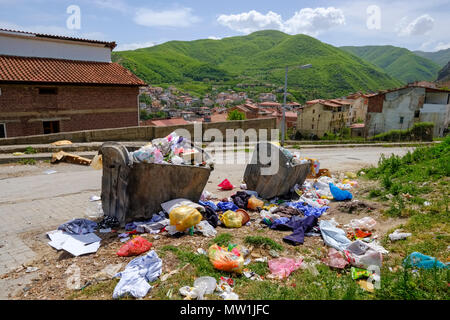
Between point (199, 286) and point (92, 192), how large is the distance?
501 centimetres

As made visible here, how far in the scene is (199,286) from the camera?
3311mm

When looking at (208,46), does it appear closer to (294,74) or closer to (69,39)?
(294,74)

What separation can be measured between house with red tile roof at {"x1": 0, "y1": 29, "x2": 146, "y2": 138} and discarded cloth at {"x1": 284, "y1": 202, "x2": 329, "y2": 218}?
47.5 feet

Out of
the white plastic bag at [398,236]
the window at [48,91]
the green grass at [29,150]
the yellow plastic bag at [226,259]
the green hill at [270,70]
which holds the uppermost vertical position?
the green hill at [270,70]

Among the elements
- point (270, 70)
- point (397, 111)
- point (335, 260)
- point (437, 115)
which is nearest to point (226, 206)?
point (335, 260)

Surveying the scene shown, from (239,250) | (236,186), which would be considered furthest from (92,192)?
(239,250)

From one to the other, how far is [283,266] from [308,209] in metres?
2.61

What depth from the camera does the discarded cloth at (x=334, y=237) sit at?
455 centimetres

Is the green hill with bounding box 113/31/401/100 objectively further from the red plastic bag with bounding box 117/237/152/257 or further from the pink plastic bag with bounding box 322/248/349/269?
the red plastic bag with bounding box 117/237/152/257

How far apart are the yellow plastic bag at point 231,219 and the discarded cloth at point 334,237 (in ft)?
4.71

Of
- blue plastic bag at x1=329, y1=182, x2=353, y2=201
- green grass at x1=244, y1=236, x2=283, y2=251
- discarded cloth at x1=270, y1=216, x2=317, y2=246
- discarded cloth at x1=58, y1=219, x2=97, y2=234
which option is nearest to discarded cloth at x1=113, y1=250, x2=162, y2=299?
green grass at x1=244, y1=236, x2=283, y2=251

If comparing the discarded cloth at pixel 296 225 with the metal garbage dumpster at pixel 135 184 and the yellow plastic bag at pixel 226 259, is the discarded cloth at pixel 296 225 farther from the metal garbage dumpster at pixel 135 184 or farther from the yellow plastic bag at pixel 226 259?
the metal garbage dumpster at pixel 135 184

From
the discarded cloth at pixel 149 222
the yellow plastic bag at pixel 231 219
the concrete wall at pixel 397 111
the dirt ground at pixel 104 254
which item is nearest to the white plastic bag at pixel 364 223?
the dirt ground at pixel 104 254

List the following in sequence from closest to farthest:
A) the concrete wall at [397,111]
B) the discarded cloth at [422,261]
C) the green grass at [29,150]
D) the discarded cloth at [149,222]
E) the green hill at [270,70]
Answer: the discarded cloth at [422,261], the discarded cloth at [149,222], the green grass at [29,150], the concrete wall at [397,111], the green hill at [270,70]
